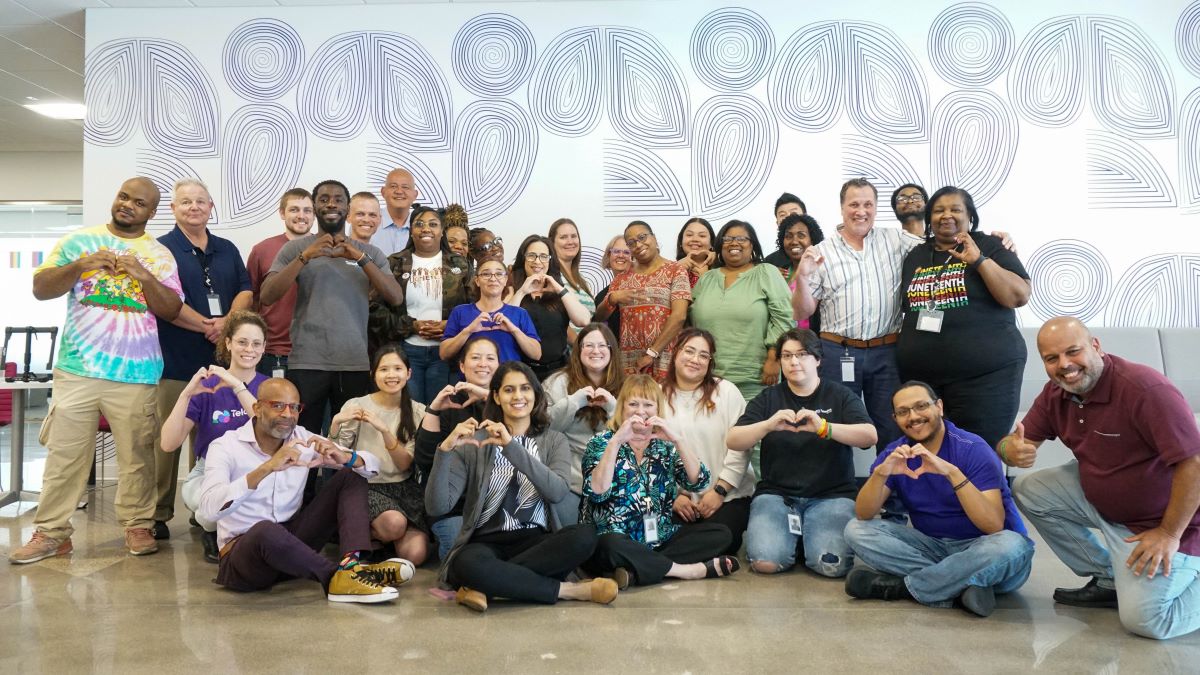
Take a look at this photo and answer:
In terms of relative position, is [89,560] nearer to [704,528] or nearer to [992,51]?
[704,528]

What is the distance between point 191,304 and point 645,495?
102 inches

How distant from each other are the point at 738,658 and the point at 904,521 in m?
1.28

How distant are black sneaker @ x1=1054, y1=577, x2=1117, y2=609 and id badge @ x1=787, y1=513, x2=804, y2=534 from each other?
102cm

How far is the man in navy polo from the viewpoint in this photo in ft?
14.4

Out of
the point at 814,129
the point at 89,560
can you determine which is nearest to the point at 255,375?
the point at 89,560

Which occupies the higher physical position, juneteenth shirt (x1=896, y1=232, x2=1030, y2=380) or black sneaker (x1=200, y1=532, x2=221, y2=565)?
juneteenth shirt (x1=896, y1=232, x2=1030, y2=380)

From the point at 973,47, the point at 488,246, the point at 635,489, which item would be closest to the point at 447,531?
the point at 635,489

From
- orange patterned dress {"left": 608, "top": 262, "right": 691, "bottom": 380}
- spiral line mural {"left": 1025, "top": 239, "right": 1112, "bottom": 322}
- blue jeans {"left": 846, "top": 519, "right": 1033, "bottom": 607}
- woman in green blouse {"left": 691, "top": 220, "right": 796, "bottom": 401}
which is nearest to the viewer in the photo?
blue jeans {"left": 846, "top": 519, "right": 1033, "bottom": 607}

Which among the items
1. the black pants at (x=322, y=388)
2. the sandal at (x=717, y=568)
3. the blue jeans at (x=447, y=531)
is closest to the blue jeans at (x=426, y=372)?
the black pants at (x=322, y=388)

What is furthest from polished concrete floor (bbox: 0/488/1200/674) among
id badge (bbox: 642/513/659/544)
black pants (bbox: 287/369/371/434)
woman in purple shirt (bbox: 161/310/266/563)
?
black pants (bbox: 287/369/371/434)

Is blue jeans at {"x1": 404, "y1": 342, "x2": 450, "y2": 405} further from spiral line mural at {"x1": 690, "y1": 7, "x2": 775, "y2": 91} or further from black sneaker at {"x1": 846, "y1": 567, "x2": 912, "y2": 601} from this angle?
spiral line mural at {"x1": 690, "y1": 7, "x2": 775, "y2": 91}

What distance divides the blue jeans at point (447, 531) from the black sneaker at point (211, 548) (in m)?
1.00

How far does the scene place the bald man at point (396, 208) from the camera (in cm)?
539

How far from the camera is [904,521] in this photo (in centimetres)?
360
